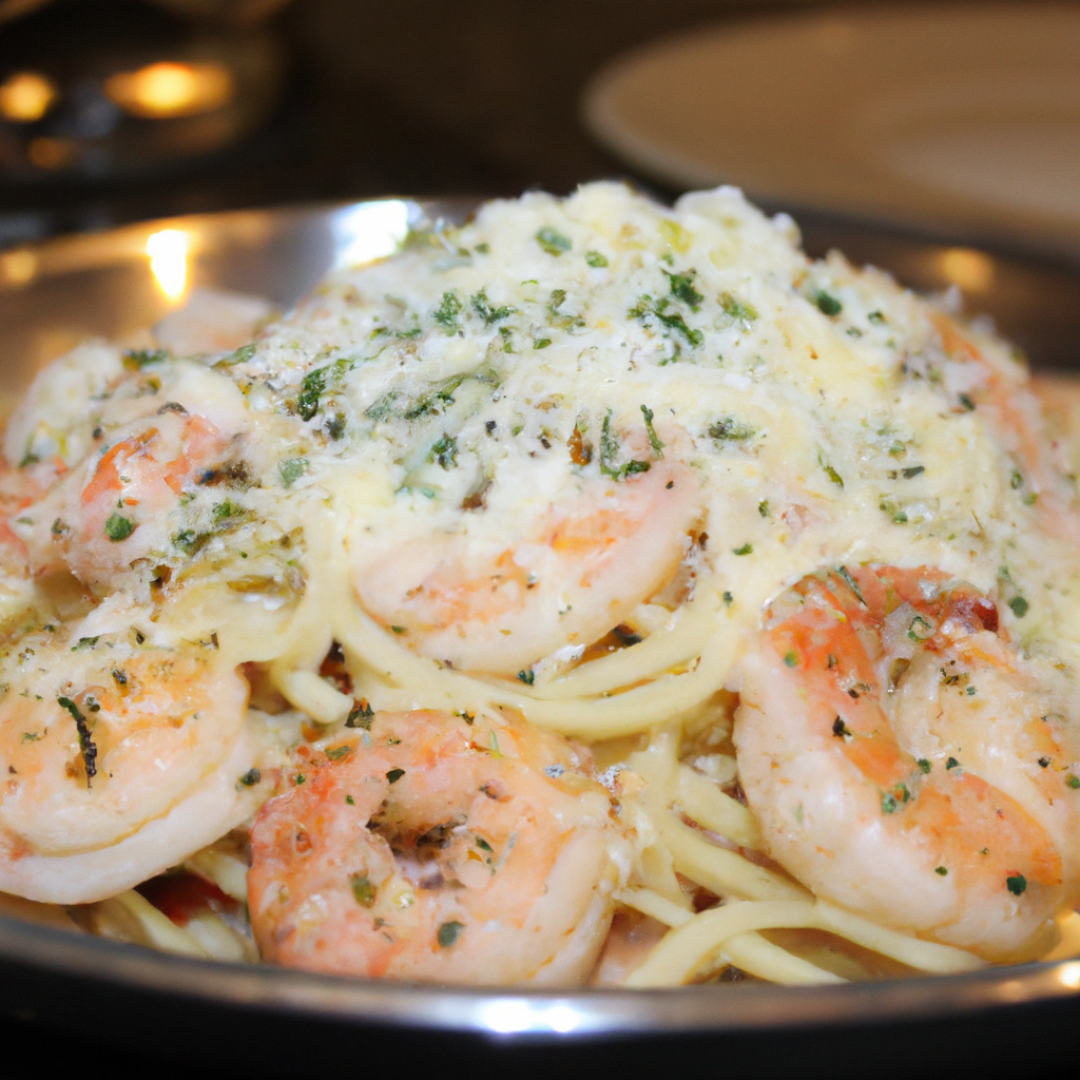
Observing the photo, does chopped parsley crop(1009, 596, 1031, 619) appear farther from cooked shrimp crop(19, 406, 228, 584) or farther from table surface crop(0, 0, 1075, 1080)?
table surface crop(0, 0, 1075, 1080)

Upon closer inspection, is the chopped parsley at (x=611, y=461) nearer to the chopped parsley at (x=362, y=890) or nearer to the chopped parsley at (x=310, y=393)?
the chopped parsley at (x=310, y=393)

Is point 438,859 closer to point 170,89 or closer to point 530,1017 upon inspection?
point 530,1017

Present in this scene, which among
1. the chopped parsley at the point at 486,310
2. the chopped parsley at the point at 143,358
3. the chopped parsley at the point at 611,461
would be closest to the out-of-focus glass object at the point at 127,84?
the chopped parsley at the point at 143,358

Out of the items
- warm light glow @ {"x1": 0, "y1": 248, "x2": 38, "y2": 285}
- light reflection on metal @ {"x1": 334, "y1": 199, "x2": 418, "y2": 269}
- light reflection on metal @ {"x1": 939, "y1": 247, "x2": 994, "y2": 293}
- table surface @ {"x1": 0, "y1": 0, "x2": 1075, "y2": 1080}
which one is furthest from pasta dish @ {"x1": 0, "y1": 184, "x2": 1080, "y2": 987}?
table surface @ {"x1": 0, "y1": 0, "x2": 1075, "y2": 1080}

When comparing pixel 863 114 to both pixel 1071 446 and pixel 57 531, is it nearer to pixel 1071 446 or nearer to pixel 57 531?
pixel 1071 446

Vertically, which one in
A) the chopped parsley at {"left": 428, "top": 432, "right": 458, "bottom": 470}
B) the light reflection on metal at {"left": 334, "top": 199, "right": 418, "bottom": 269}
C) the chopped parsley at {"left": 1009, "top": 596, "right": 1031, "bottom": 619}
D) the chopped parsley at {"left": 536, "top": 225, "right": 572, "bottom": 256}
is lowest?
the chopped parsley at {"left": 1009, "top": 596, "right": 1031, "bottom": 619}

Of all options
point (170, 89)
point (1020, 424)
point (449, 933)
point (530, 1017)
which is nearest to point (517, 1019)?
point (530, 1017)
